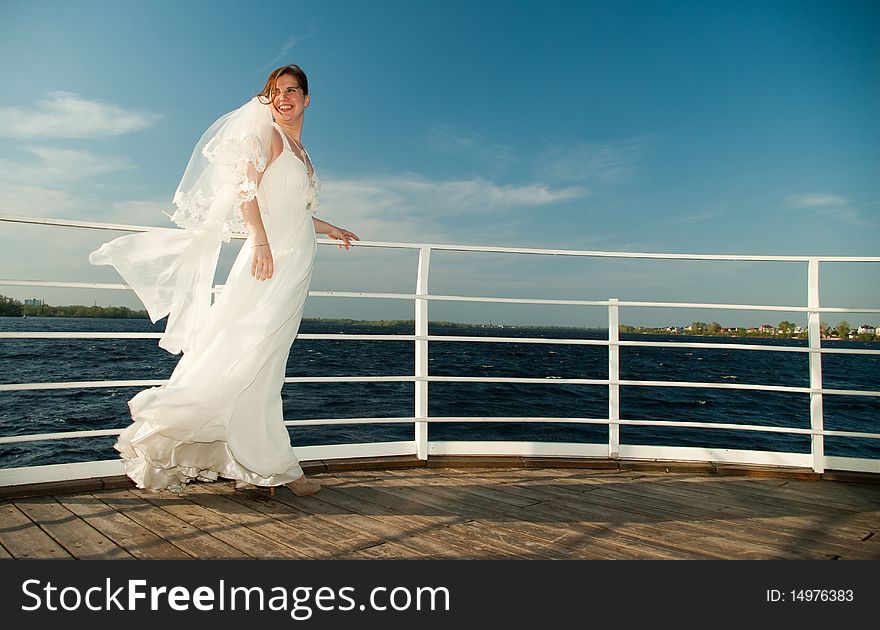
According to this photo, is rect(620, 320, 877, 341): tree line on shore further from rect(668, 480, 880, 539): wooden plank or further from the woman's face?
the woman's face

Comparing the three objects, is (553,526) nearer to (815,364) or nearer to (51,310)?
(815,364)

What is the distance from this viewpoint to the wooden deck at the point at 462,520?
1766 mm

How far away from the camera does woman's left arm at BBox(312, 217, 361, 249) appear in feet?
8.43

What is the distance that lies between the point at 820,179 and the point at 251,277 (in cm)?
5179

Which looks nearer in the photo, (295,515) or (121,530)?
(121,530)

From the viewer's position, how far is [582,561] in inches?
66.4

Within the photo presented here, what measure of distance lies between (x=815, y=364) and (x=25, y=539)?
11.0ft

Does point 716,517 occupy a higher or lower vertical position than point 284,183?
lower

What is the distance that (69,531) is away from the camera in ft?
6.16

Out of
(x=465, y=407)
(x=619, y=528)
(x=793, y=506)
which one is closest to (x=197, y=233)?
(x=619, y=528)

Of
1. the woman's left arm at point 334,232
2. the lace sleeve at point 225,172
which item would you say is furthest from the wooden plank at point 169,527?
the woman's left arm at point 334,232

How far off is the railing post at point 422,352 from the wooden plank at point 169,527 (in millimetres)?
1236

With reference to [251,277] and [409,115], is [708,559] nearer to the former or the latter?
→ [251,277]

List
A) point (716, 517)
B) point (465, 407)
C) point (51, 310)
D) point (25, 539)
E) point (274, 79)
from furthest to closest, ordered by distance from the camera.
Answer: point (465, 407)
point (51, 310)
point (274, 79)
point (716, 517)
point (25, 539)
